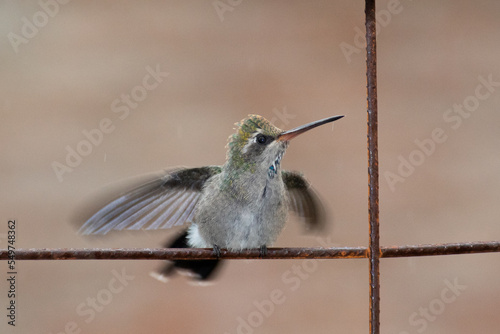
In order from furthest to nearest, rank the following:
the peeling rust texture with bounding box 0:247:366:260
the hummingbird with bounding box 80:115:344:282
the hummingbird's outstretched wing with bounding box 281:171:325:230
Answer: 1. the hummingbird's outstretched wing with bounding box 281:171:325:230
2. the hummingbird with bounding box 80:115:344:282
3. the peeling rust texture with bounding box 0:247:366:260

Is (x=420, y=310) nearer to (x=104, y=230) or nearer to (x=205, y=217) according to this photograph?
(x=205, y=217)

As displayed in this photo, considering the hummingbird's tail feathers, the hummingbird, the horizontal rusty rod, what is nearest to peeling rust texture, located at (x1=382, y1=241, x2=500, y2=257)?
the horizontal rusty rod

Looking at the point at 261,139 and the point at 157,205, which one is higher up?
the point at 261,139

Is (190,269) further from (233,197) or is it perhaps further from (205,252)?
(205,252)

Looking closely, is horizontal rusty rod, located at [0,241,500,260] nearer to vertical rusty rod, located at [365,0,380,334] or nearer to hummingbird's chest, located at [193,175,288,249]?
vertical rusty rod, located at [365,0,380,334]

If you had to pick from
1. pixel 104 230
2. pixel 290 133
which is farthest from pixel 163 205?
pixel 290 133

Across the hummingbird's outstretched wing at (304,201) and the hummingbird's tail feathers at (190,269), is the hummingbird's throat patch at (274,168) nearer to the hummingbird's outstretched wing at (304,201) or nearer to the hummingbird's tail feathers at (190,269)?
the hummingbird's outstretched wing at (304,201)

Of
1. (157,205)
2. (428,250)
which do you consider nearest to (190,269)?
(157,205)
